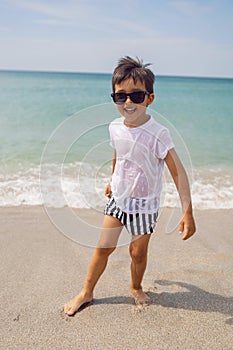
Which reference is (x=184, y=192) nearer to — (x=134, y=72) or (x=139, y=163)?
(x=139, y=163)

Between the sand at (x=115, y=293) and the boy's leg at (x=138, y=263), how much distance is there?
0.21ft

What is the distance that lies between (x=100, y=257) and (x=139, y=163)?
2.02 ft

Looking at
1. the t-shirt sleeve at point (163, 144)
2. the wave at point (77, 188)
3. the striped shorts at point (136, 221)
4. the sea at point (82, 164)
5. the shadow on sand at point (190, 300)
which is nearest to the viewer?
the t-shirt sleeve at point (163, 144)

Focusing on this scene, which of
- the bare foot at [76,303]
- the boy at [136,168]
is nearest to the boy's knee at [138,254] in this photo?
the boy at [136,168]

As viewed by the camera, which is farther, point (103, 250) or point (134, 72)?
point (103, 250)

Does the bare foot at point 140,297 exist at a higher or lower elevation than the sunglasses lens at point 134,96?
lower

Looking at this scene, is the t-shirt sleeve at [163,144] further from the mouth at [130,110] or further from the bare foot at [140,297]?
the bare foot at [140,297]

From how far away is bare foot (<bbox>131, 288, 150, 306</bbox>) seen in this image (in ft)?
7.86

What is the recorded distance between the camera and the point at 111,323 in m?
2.20

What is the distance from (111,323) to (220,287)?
2.82 ft

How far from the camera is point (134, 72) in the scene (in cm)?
208

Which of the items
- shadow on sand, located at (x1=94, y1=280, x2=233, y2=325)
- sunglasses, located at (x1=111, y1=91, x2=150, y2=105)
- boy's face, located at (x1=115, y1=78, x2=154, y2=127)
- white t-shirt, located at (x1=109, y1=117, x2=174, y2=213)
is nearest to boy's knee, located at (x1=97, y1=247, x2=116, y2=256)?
white t-shirt, located at (x1=109, y1=117, x2=174, y2=213)

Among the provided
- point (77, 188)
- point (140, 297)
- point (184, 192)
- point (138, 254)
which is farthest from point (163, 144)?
point (77, 188)

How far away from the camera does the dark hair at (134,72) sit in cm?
208
